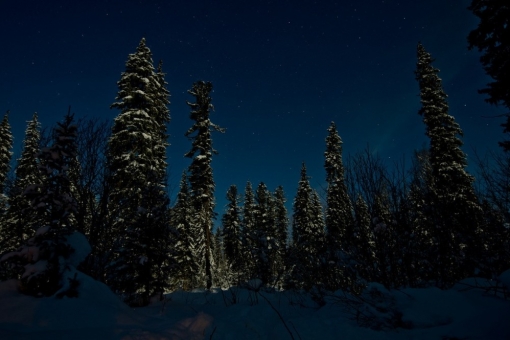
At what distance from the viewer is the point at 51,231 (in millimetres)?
4695

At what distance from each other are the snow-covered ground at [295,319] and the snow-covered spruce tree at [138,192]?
3.49 meters

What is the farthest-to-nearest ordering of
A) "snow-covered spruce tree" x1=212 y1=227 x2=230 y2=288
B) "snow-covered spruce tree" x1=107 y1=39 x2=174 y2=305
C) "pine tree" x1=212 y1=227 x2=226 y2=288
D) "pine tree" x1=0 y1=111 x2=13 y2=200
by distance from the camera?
1. "pine tree" x1=0 y1=111 x2=13 y2=200
2. "pine tree" x1=212 y1=227 x2=226 y2=288
3. "snow-covered spruce tree" x1=212 y1=227 x2=230 y2=288
4. "snow-covered spruce tree" x1=107 y1=39 x2=174 y2=305

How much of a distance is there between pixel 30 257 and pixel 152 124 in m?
12.5

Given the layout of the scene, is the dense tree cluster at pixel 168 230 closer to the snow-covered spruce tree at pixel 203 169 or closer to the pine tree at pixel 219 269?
the pine tree at pixel 219 269

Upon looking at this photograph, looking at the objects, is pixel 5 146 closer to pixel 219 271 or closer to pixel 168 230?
pixel 219 271

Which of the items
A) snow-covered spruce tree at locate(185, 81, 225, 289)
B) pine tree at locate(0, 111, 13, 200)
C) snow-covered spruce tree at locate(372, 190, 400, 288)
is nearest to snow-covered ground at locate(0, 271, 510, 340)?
snow-covered spruce tree at locate(372, 190, 400, 288)

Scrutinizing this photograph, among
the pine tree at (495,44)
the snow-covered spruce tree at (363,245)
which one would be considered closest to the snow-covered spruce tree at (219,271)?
the snow-covered spruce tree at (363,245)

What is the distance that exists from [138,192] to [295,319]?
28.8 ft

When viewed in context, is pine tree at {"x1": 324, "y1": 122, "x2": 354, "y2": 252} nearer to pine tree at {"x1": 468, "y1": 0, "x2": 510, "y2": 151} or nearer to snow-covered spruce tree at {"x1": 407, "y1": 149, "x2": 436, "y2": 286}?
snow-covered spruce tree at {"x1": 407, "y1": 149, "x2": 436, "y2": 286}

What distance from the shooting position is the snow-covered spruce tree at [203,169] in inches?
750

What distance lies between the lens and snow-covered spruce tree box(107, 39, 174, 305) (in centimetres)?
781

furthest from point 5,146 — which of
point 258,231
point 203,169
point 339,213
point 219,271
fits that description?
point 339,213

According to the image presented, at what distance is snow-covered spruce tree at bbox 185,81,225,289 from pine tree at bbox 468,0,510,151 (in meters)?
16.7

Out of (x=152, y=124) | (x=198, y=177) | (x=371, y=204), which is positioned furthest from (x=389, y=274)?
(x=198, y=177)
